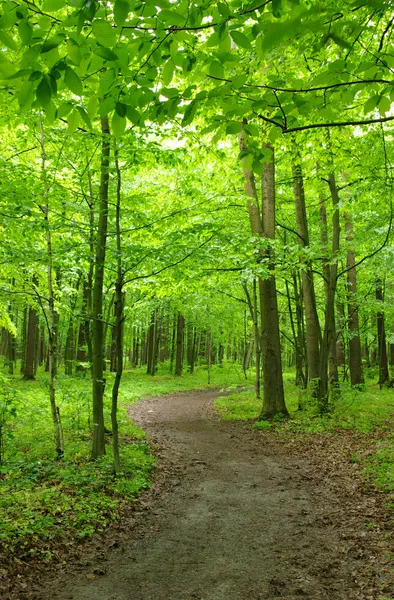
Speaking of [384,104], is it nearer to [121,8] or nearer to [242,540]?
[121,8]

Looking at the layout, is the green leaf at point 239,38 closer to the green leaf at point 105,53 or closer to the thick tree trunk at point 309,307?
the green leaf at point 105,53

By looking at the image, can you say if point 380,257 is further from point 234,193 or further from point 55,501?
point 55,501

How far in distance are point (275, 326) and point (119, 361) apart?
650 cm

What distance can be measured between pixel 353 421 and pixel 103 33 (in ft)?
38.3

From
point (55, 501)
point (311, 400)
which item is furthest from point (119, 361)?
point (311, 400)

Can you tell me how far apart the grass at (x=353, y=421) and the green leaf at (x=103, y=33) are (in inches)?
270

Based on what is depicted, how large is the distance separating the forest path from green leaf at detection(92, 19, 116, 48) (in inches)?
178

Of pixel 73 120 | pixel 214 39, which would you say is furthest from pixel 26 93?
pixel 214 39

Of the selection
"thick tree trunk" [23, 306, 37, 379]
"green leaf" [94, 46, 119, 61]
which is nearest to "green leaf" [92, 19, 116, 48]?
"green leaf" [94, 46, 119, 61]

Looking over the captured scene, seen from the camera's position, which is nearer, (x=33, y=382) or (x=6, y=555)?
(x=6, y=555)

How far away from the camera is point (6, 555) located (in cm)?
428

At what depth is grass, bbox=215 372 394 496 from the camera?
7.35 meters

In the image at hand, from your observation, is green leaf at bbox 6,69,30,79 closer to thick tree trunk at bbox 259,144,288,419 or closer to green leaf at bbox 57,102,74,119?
green leaf at bbox 57,102,74,119

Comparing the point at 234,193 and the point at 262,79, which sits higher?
the point at 262,79
